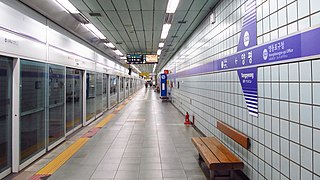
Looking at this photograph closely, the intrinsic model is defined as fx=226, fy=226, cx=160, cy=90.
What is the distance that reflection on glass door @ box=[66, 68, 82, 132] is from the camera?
6234 mm

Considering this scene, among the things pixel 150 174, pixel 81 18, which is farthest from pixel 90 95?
pixel 150 174

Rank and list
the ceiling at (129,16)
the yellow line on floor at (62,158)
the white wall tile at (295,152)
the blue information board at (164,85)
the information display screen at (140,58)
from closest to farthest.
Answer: the white wall tile at (295,152) < the yellow line on floor at (62,158) < the ceiling at (129,16) < the information display screen at (140,58) < the blue information board at (164,85)

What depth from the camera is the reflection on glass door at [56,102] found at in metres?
5.00

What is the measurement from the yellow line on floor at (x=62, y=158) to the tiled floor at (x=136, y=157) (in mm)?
120

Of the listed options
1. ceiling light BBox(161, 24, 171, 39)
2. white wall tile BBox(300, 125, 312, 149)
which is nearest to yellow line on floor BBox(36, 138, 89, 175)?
white wall tile BBox(300, 125, 312, 149)

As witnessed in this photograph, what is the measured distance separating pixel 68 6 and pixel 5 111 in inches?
107

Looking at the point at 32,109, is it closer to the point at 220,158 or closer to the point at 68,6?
the point at 68,6

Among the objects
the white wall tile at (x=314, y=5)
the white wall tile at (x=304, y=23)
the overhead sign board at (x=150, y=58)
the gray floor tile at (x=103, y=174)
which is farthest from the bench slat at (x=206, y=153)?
the overhead sign board at (x=150, y=58)

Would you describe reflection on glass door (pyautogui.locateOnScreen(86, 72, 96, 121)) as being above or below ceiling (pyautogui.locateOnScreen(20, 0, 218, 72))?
below

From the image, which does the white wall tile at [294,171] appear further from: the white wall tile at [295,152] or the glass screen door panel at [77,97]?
the glass screen door panel at [77,97]

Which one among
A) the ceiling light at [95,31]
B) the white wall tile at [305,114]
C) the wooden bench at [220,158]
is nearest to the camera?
the white wall tile at [305,114]

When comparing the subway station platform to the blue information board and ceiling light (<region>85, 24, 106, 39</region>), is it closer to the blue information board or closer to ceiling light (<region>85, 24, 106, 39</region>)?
ceiling light (<region>85, 24, 106, 39</region>)

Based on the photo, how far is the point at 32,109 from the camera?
4215 mm

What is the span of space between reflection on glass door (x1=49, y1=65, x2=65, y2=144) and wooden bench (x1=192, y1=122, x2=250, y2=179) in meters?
3.23
